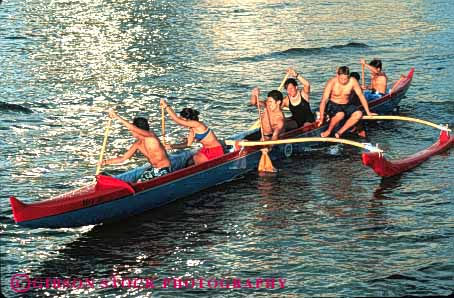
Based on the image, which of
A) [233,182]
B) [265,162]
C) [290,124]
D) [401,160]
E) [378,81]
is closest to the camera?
[233,182]

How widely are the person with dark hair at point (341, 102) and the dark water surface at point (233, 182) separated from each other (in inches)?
29.3

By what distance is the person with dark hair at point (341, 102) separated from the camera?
21734 millimetres

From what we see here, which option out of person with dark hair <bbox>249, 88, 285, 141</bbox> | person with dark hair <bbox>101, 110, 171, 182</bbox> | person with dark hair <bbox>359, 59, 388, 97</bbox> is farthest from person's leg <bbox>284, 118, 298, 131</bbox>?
person with dark hair <bbox>359, 59, 388, 97</bbox>

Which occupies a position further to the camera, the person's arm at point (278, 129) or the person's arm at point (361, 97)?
the person's arm at point (361, 97)

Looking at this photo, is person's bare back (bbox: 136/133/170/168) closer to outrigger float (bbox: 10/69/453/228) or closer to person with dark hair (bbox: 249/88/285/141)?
outrigger float (bbox: 10/69/453/228)

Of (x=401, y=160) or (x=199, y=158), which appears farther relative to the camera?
(x=401, y=160)

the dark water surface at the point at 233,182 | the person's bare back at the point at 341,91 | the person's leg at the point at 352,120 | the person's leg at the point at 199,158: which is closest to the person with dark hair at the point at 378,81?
the dark water surface at the point at 233,182

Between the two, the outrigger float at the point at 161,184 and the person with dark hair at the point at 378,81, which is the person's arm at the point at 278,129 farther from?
the person with dark hair at the point at 378,81

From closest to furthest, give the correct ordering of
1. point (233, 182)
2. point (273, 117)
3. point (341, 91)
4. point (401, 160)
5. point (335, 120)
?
1. point (233, 182)
2. point (401, 160)
3. point (273, 117)
4. point (335, 120)
5. point (341, 91)

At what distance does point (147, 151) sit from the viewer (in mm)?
17031

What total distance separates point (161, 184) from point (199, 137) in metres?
1.77

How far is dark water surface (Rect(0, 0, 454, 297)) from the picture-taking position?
1473cm

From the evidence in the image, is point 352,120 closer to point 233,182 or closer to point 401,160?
point 401,160

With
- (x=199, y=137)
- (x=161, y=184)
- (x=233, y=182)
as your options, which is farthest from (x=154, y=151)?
(x=233, y=182)
